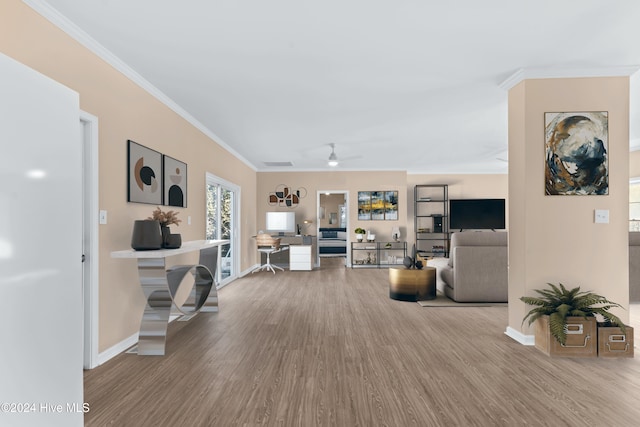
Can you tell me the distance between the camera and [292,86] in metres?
3.58

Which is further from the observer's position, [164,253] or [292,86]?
[292,86]

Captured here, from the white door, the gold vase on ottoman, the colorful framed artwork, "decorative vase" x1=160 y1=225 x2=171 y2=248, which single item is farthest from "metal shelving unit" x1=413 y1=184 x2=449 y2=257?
the white door

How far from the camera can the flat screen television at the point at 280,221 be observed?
8422mm

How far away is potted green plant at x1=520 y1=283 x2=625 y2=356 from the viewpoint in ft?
9.27

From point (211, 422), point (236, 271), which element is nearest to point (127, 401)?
point (211, 422)

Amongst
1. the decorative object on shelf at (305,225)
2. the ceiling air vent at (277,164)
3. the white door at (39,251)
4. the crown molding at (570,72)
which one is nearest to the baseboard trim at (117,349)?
the white door at (39,251)

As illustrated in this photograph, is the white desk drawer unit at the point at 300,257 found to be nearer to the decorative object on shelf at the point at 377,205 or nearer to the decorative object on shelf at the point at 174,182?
the decorative object on shelf at the point at 377,205

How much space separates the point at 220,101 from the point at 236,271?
3.78m

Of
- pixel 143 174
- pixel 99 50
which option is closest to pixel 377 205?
pixel 143 174

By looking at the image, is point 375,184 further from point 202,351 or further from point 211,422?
point 211,422

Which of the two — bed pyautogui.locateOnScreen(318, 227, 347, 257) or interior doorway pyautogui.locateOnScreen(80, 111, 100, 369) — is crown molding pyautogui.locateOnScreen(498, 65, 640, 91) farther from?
bed pyautogui.locateOnScreen(318, 227, 347, 257)

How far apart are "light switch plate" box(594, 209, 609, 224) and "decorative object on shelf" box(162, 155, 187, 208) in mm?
4245

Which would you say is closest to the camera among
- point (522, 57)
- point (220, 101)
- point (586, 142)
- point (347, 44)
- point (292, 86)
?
point (347, 44)

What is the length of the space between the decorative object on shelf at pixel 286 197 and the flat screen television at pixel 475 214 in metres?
3.88
